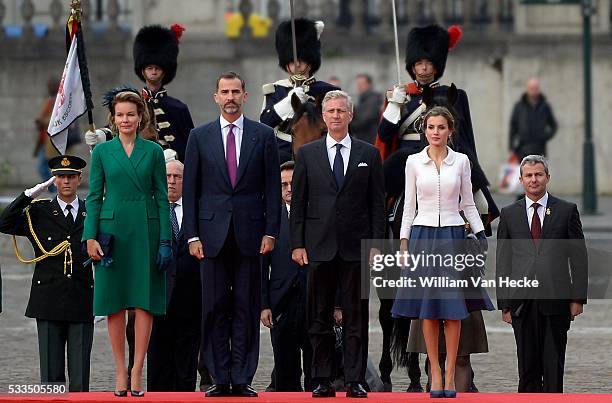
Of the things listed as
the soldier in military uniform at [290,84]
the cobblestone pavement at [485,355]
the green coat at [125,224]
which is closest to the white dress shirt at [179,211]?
the soldier in military uniform at [290,84]

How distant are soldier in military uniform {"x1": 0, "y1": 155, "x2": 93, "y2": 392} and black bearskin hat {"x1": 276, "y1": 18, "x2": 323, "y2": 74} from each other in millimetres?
3046

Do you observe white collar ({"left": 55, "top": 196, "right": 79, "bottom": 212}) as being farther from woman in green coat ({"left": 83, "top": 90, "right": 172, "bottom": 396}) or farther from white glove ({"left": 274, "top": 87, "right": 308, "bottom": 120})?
white glove ({"left": 274, "top": 87, "right": 308, "bottom": 120})

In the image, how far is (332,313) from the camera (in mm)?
12445

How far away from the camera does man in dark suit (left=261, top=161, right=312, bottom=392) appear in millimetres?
13680

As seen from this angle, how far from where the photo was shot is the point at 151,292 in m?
12.2

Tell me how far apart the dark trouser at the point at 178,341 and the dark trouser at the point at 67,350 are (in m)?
0.63

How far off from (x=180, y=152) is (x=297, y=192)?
9.25 ft

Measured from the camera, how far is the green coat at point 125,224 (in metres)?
12.1

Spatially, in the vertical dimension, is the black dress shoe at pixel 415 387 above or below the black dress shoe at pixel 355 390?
below

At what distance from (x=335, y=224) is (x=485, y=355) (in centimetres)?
458

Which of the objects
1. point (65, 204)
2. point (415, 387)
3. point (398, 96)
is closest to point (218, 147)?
point (65, 204)

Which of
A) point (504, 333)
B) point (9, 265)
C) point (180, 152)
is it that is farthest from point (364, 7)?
point (180, 152)

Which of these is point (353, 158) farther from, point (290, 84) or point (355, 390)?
point (290, 84)

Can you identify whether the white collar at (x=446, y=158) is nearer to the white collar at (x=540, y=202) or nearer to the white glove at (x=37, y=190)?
the white collar at (x=540, y=202)
